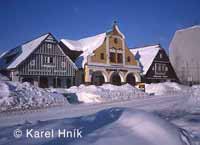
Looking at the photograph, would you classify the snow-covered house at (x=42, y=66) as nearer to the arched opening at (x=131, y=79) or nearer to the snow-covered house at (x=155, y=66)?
the arched opening at (x=131, y=79)

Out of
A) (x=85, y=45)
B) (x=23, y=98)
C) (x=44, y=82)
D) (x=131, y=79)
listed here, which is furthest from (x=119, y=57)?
(x=23, y=98)

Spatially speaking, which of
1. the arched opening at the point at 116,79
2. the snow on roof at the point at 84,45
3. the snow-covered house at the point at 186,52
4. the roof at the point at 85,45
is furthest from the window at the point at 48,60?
the snow-covered house at the point at 186,52

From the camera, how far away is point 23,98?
18734 millimetres

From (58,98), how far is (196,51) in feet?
204

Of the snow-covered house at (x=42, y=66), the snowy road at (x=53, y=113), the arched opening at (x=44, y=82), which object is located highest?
the snow-covered house at (x=42, y=66)

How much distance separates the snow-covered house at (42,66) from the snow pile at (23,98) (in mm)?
11270

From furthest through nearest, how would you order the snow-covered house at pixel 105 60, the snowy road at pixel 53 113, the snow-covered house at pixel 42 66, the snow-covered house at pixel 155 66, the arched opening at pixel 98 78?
1. the snow-covered house at pixel 155 66
2. the arched opening at pixel 98 78
3. the snow-covered house at pixel 105 60
4. the snow-covered house at pixel 42 66
5. the snowy road at pixel 53 113

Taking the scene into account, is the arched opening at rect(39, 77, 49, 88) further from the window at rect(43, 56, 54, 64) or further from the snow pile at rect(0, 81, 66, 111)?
the snow pile at rect(0, 81, 66, 111)

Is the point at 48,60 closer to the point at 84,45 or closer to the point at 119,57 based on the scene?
the point at 84,45

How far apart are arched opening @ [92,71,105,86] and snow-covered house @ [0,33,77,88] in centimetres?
325

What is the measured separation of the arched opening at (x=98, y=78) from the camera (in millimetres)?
39103

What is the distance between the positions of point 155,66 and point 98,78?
42.6 ft

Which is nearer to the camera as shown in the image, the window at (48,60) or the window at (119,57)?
the window at (48,60)

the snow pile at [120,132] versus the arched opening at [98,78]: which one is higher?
the arched opening at [98,78]
